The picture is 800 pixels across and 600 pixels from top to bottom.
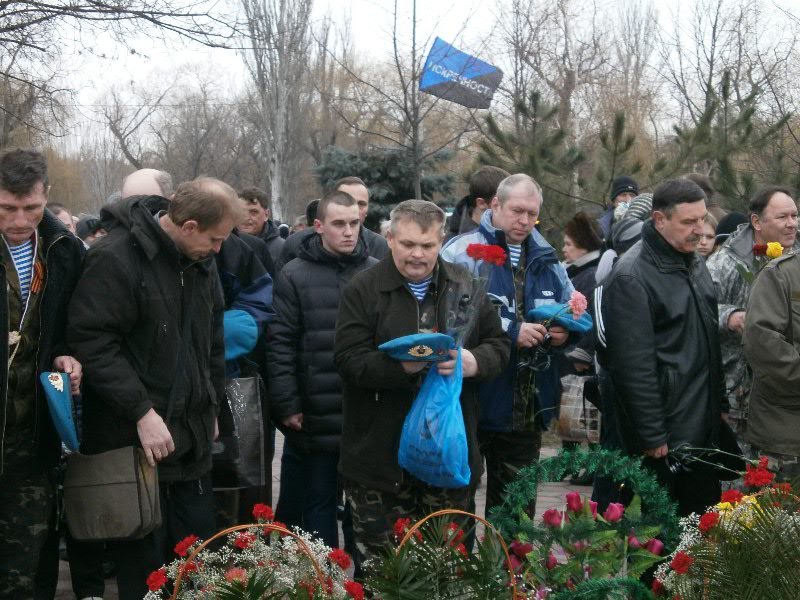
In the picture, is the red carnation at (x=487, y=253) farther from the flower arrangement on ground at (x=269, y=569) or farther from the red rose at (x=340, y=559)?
the red rose at (x=340, y=559)

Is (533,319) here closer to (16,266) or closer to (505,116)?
(16,266)

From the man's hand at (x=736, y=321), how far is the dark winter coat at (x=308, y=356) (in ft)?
6.86

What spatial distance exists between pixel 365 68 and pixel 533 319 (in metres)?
31.5

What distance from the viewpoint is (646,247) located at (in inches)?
201

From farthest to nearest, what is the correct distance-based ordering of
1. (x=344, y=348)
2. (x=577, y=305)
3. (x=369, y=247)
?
(x=369, y=247) → (x=577, y=305) → (x=344, y=348)

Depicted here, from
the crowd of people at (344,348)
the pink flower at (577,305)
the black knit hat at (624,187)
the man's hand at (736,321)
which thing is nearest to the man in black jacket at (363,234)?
the crowd of people at (344,348)

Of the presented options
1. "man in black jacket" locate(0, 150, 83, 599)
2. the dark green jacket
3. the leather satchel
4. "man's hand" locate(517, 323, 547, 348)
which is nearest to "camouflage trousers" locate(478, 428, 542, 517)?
"man's hand" locate(517, 323, 547, 348)

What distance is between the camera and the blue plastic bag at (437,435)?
14.1 ft

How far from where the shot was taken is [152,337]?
4.42 m

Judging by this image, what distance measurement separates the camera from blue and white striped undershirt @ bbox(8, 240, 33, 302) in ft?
13.9

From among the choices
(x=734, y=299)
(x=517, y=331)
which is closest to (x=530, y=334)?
(x=517, y=331)

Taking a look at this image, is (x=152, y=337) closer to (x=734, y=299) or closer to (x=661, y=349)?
(x=661, y=349)

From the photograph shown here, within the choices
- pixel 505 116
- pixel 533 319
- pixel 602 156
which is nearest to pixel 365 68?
pixel 505 116

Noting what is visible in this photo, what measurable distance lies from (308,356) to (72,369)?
1.66 m
